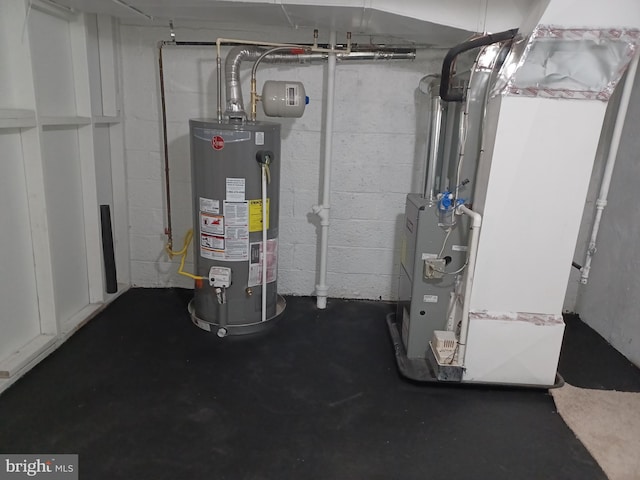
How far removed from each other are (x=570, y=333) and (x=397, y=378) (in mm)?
1369

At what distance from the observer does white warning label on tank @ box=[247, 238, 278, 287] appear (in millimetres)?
2645

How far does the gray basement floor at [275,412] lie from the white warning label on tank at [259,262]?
0.35 meters

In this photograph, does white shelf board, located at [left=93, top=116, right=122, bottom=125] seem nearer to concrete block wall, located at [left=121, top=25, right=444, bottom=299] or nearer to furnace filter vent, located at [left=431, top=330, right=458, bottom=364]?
concrete block wall, located at [left=121, top=25, right=444, bottom=299]

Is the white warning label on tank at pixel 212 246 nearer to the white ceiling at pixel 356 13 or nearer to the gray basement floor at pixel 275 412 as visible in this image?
the gray basement floor at pixel 275 412

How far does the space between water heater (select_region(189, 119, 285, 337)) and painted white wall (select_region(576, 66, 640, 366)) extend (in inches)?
83.2

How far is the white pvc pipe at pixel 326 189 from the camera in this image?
283cm

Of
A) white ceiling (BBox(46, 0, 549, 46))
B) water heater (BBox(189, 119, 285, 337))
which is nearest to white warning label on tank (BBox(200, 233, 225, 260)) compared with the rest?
water heater (BBox(189, 119, 285, 337))

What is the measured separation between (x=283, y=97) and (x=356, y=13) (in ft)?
2.01

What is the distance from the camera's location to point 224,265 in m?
2.62

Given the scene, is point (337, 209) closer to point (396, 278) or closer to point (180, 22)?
point (396, 278)

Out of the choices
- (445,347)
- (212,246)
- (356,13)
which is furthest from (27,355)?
(356,13)

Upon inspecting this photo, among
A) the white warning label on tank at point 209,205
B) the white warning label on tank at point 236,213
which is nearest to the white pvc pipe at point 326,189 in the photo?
the white warning label on tank at point 236,213

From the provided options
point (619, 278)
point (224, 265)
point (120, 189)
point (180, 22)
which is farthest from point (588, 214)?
point (120, 189)

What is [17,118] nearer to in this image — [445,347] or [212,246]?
[212,246]
